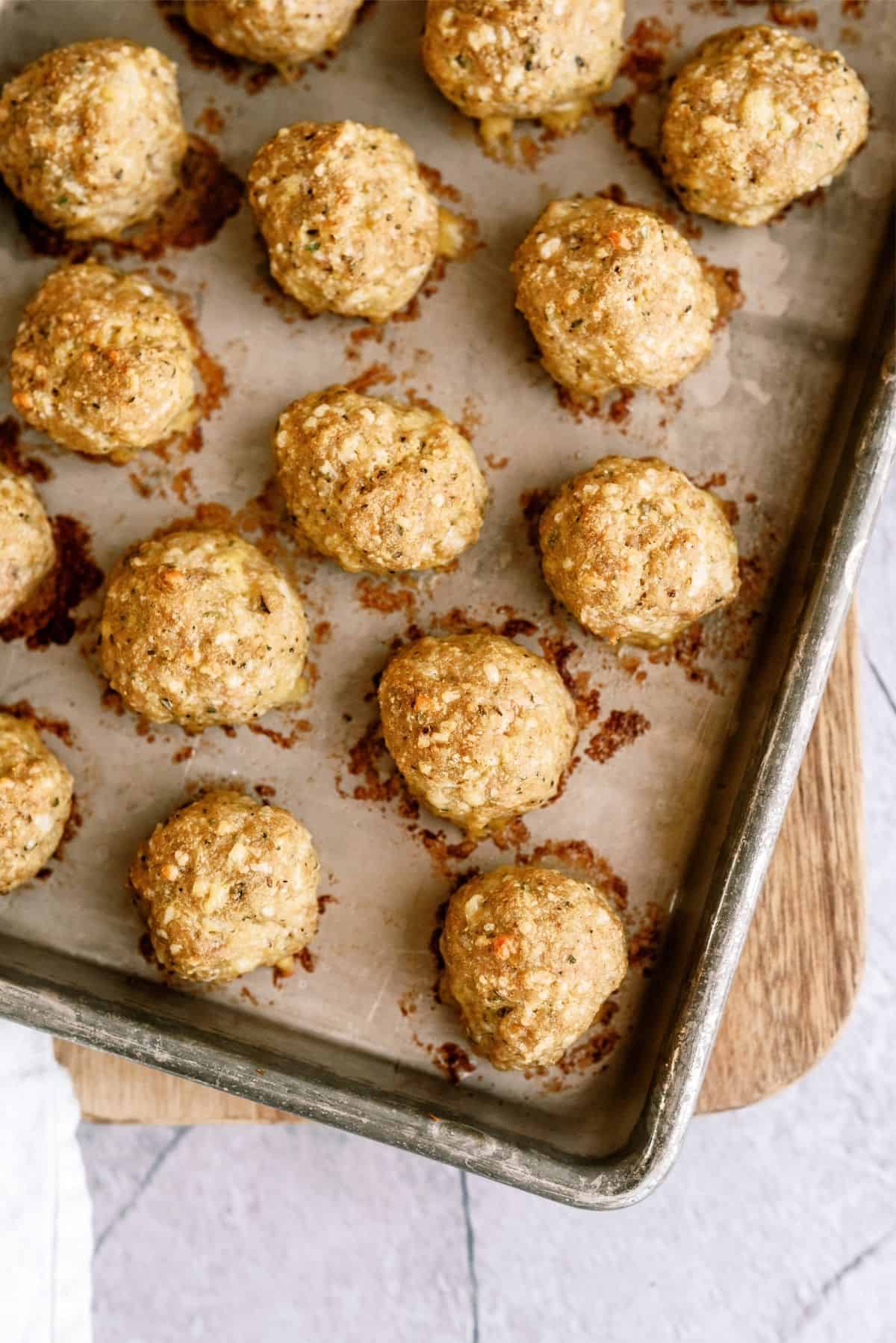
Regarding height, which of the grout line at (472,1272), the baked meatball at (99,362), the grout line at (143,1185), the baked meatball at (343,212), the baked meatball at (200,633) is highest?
the baked meatball at (343,212)

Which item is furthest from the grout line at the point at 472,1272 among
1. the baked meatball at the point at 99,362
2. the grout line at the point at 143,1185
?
the baked meatball at the point at 99,362

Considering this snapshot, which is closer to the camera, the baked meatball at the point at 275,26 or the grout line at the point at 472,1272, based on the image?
the baked meatball at the point at 275,26

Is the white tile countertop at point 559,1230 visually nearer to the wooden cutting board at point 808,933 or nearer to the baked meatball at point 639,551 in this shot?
the wooden cutting board at point 808,933

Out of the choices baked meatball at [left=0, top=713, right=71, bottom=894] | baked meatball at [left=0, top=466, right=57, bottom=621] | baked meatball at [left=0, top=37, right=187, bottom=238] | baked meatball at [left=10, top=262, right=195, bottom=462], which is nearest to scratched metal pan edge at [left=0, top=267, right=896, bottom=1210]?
baked meatball at [left=0, top=713, right=71, bottom=894]

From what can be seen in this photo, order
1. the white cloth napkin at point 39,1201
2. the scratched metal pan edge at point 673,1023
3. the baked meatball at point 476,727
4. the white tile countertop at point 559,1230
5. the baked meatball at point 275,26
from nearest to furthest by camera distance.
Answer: the scratched metal pan edge at point 673,1023 → the baked meatball at point 476,727 → the baked meatball at point 275,26 → the white cloth napkin at point 39,1201 → the white tile countertop at point 559,1230

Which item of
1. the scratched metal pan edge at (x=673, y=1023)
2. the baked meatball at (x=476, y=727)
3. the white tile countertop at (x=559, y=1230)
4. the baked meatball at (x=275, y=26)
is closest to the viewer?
the scratched metal pan edge at (x=673, y=1023)

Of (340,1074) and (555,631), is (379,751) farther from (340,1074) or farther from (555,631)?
(340,1074)

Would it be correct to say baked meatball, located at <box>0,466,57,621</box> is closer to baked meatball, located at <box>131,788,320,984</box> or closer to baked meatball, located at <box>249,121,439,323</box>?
baked meatball, located at <box>131,788,320,984</box>

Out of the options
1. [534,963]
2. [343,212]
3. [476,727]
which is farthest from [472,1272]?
[343,212]
